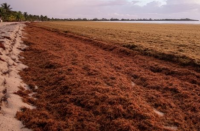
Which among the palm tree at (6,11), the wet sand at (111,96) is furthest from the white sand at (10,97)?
the palm tree at (6,11)

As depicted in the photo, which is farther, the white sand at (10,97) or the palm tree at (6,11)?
the palm tree at (6,11)

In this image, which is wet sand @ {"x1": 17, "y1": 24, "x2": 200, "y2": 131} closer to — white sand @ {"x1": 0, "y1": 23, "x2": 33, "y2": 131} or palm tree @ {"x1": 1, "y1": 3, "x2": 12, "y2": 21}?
white sand @ {"x1": 0, "y1": 23, "x2": 33, "y2": 131}

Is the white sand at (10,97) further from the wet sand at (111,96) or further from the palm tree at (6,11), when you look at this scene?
the palm tree at (6,11)

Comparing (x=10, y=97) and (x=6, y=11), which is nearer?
(x=10, y=97)

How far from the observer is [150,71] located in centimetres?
1153

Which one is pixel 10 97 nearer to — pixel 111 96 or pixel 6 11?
pixel 111 96

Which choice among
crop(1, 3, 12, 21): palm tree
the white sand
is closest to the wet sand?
the white sand

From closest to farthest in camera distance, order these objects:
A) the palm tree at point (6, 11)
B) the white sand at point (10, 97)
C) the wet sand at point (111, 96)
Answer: the white sand at point (10, 97) → the wet sand at point (111, 96) → the palm tree at point (6, 11)

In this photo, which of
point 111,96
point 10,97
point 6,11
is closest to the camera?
point 10,97

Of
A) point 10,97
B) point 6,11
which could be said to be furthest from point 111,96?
point 6,11

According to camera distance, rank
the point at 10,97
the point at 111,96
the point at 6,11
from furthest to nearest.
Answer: the point at 6,11 → the point at 111,96 → the point at 10,97

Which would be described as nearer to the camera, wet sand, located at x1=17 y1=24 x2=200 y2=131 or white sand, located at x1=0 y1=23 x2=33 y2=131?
white sand, located at x1=0 y1=23 x2=33 y2=131

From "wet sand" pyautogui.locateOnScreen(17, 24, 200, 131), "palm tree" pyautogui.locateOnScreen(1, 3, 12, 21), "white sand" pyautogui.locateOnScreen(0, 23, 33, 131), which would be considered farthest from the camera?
"palm tree" pyautogui.locateOnScreen(1, 3, 12, 21)

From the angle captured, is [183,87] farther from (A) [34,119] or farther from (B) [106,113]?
(A) [34,119]
